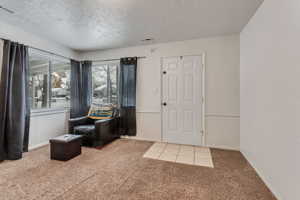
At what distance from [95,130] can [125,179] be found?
1.41 m

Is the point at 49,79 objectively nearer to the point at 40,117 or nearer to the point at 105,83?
the point at 40,117

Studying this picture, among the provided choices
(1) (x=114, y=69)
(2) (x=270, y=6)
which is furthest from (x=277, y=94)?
(1) (x=114, y=69)

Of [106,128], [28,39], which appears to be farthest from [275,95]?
[28,39]

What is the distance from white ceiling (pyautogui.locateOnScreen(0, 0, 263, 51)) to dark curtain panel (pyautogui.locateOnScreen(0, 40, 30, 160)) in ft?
1.97

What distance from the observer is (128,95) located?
357cm

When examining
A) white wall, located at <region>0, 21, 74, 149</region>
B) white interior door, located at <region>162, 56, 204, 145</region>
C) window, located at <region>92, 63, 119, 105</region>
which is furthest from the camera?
window, located at <region>92, 63, 119, 105</region>

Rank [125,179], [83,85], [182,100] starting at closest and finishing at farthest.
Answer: [125,179]
[182,100]
[83,85]

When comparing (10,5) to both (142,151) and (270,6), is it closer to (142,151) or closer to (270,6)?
(142,151)

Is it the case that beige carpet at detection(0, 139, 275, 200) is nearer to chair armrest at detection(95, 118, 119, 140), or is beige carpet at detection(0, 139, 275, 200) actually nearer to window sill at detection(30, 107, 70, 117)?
chair armrest at detection(95, 118, 119, 140)

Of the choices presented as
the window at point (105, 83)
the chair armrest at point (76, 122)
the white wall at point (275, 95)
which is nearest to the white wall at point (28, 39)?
the window at point (105, 83)

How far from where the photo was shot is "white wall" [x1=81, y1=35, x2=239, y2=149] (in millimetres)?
2887

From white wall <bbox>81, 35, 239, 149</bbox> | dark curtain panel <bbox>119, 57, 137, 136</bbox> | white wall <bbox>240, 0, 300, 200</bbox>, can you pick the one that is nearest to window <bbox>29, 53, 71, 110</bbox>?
dark curtain panel <bbox>119, 57, 137, 136</bbox>

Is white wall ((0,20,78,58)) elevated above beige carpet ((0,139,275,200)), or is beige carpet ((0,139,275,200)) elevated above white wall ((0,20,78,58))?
white wall ((0,20,78,58))

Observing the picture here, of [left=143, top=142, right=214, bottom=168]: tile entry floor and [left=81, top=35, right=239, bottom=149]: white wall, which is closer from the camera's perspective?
[left=143, top=142, right=214, bottom=168]: tile entry floor
